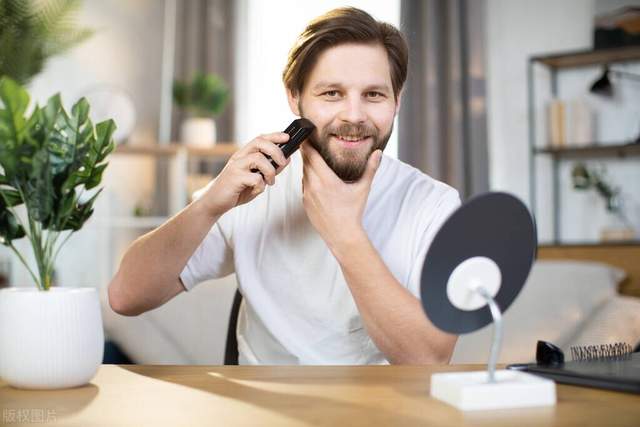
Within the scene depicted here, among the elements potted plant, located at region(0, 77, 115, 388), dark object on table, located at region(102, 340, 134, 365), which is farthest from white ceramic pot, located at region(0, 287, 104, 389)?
dark object on table, located at region(102, 340, 134, 365)

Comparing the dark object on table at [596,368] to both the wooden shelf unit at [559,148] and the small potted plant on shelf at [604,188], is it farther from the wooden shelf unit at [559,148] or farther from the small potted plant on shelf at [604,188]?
the small potted plant on shelf at [604,188]

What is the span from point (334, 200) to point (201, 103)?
3503 mm

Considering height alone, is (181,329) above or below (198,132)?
below

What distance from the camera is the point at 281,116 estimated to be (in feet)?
14.1

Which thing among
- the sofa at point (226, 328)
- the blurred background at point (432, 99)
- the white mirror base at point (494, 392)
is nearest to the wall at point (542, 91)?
the blurred background at point (432, 99)

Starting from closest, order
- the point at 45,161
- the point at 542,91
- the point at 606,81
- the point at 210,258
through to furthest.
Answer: the point at 45,161
the point at 210,258
the point at 606,81
the point at 542,91

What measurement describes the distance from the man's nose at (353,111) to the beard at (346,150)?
0.03 feet

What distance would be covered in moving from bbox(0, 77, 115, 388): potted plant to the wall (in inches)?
140

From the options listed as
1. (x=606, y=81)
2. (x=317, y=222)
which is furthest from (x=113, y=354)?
(x=606, y=81)

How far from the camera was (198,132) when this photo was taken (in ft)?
14.7

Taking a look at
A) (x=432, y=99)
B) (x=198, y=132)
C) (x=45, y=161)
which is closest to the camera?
(x=45, y=161)

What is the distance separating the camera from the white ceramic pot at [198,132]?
4.48 m

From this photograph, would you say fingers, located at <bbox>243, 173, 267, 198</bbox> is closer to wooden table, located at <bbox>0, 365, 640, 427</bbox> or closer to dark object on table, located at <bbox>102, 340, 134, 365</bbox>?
wooden table, located at <bbox>0, 365, 640, 427</bbox>

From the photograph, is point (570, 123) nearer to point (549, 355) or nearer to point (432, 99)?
point (432, 99)
